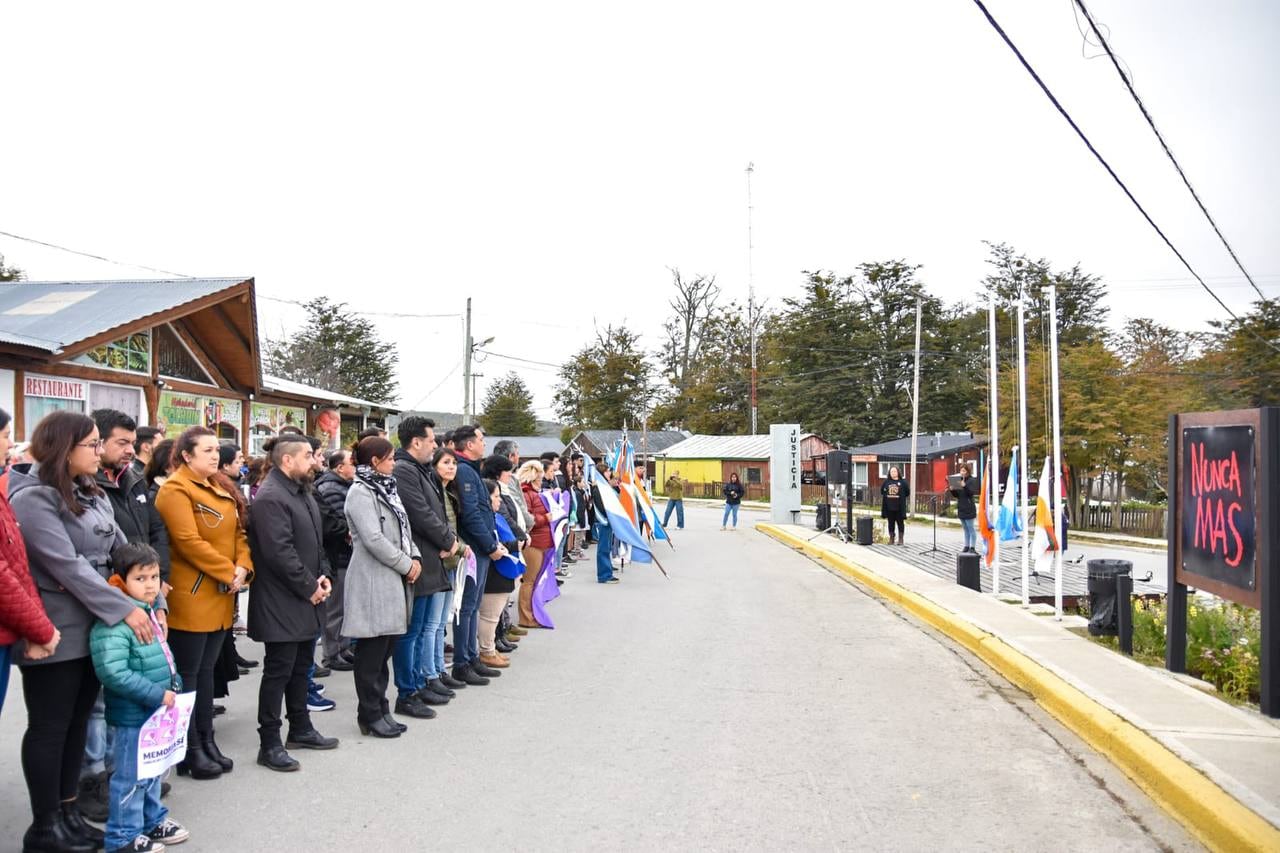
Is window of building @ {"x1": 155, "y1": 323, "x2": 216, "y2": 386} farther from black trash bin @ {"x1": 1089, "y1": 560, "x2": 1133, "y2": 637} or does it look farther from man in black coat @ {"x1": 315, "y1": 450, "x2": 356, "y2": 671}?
black trash bin @ {"x1": 1089, "y1": 560, "x2": 1133, "y2": 637}

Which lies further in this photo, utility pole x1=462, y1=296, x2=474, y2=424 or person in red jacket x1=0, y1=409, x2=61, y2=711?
utility pole x1=462, y1=296, x2=474, y2=424

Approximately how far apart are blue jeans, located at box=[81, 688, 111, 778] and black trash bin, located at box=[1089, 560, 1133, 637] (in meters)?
8.89

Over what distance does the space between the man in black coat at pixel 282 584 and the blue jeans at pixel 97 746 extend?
30.1 inches

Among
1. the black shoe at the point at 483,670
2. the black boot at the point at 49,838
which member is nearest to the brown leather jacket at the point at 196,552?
the black boot at the point at 49,838

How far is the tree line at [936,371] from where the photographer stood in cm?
3459

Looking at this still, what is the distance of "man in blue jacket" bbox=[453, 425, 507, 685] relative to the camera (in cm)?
766

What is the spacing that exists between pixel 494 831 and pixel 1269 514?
578 centimetres

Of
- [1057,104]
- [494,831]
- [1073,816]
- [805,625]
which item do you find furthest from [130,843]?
[1057,104]

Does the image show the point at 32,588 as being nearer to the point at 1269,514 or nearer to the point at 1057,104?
the point at 1269,514

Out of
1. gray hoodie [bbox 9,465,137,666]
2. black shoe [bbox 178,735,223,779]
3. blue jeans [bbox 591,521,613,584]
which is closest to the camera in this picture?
gray hoodie [bbox 9,465,137,666]

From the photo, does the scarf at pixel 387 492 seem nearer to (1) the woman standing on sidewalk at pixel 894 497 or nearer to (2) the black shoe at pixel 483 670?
(2) the black shoe at pixel 483 670

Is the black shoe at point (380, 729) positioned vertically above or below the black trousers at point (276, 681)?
below

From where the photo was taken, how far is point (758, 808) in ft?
16.4

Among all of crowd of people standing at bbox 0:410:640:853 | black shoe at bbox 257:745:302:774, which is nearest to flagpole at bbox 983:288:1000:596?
crowd of people standing at bbox 0:410:640:853
